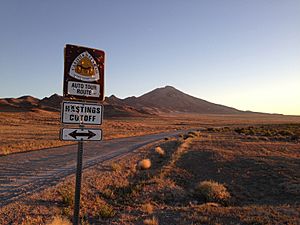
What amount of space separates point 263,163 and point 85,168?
9.65 meters

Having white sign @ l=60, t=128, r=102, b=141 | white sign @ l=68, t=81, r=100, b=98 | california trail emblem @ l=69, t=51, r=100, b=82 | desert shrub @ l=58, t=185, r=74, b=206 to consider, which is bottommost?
desert shrub @ l=58, t=185, r=74, b=206

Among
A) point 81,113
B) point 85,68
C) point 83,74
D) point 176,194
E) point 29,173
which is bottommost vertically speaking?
point 176,194

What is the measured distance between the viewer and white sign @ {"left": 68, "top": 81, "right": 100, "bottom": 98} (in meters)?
4.81

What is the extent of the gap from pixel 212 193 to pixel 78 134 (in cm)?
681

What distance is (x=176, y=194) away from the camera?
400 inches

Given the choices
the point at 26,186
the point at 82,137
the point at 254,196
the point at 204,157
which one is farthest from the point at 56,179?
the point at 204,157

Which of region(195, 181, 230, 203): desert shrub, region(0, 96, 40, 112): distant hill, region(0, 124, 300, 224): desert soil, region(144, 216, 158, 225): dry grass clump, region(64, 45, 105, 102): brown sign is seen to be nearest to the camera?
region(64, 45, 105, 102): brown sign

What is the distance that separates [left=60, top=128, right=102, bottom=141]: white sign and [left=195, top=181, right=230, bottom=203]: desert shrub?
251 inches

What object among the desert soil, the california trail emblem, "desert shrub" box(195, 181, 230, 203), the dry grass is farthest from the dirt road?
"desert shrub" box(195, 181, 230, 203)

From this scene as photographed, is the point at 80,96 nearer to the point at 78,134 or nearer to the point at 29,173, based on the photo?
the point at 78,134

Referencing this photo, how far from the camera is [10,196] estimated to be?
8.05 metres

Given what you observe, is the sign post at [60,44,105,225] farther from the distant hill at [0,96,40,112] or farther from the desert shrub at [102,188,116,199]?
the distant hill at [0,96,40,112]

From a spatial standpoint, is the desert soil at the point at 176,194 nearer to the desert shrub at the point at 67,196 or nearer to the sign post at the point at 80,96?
the desert shrub at the point at 67,196

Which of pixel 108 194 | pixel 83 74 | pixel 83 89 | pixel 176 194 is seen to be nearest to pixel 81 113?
pixel 83 89
